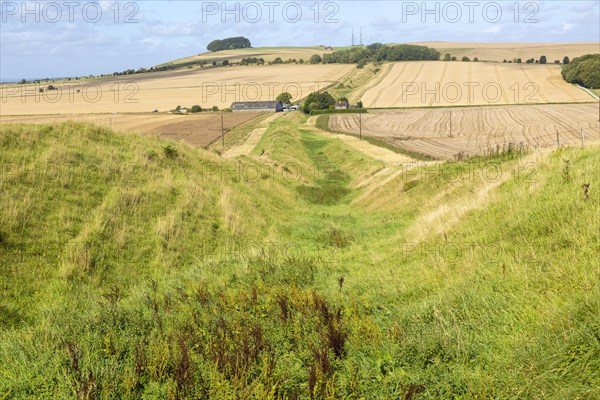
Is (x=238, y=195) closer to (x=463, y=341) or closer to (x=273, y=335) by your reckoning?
(x=273, y=335)

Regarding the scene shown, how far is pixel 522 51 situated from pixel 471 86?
6843 cm

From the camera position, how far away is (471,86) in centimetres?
10456

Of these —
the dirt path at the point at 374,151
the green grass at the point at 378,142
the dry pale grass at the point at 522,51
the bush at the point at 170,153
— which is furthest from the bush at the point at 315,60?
the bush at the point at 170,153

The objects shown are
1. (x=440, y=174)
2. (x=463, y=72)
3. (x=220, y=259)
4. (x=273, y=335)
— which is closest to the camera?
(x=273, y=335)

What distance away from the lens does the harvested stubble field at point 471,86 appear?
3583 inches

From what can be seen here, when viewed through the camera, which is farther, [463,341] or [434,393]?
[463,341]

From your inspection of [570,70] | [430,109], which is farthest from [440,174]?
[570,70]

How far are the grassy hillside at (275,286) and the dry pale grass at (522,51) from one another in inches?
5612

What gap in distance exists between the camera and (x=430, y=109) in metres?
88.9

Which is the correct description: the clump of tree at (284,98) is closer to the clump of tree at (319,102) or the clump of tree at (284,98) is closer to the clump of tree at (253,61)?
the clump of tree at (319,102)

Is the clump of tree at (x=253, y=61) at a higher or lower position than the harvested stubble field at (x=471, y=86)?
higher

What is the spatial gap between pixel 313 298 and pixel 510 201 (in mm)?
5853

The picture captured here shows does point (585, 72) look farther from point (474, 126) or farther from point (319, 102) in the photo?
point (319, 102)

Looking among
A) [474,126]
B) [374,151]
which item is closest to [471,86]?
[474,126]
